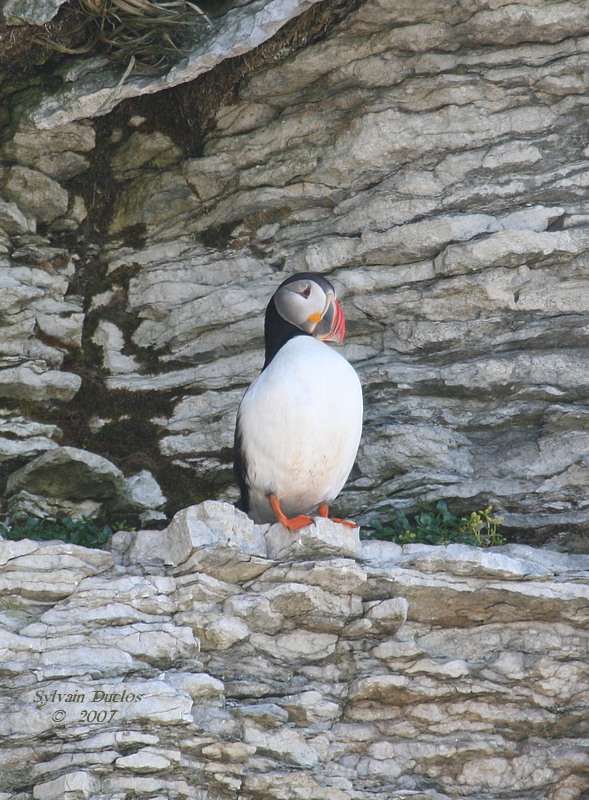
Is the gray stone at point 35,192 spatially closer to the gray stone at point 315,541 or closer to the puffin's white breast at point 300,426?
the puffin's white breast at point 300,426

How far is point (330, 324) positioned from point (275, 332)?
37 cm

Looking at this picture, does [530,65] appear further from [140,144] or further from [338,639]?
[338,639]

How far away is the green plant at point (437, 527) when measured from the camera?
7.78m

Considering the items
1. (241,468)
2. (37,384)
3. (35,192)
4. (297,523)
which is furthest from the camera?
(35,192)

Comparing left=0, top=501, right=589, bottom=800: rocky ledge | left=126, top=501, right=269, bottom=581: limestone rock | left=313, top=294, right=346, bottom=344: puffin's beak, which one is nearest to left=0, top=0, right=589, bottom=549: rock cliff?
left=313, top=294, right=346, bottom=344: puffin's beak

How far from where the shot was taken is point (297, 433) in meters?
6.91

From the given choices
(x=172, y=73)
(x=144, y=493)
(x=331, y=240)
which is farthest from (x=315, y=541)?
(x=172, y=73)

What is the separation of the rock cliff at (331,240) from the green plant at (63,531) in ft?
2.04

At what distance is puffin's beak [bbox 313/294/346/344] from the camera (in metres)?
7.52

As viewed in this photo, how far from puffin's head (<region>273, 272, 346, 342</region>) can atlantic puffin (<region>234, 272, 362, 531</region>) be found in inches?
5.5

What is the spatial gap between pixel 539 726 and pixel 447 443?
245 cm

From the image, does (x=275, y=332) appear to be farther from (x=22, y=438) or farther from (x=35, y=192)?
(x=35, y=192)

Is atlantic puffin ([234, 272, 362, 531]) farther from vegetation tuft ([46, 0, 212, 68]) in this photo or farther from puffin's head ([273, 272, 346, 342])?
vegetation tuft ([46, 0, 212, 68])

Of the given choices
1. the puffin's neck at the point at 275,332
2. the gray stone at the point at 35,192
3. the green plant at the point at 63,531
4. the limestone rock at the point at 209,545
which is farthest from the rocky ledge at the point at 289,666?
the gray stone at the point at 35,192
